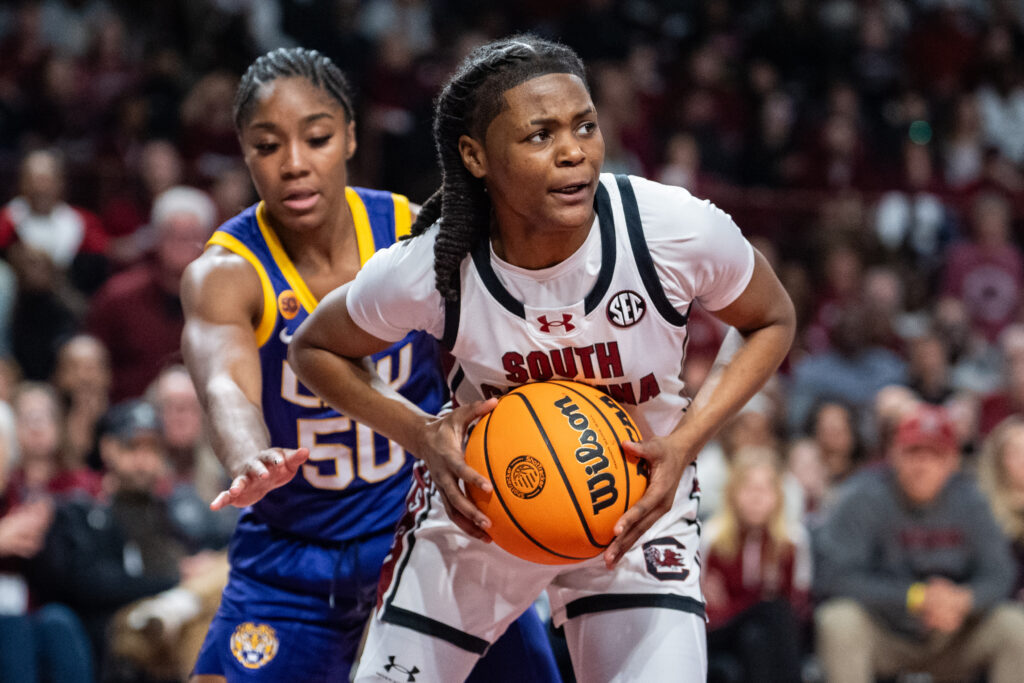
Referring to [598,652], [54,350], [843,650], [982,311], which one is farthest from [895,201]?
[598,652]

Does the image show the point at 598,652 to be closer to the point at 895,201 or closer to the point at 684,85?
the point at 895,201

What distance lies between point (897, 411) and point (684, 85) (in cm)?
562

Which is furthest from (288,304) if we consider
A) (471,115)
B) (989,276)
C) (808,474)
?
(989,276)

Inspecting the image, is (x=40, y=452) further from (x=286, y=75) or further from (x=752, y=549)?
(x=752, y=549)

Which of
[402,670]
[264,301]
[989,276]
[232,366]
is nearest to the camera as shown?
[402,670]

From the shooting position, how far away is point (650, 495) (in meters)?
2.74

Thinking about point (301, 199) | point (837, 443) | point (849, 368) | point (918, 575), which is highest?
point (301, 199)

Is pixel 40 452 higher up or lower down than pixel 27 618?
higher up

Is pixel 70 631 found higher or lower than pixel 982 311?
lower

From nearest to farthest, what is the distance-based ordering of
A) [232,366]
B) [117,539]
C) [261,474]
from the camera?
1. [261,474]
2. [232,366]
3. [117,539]

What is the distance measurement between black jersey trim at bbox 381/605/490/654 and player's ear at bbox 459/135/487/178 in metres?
1.04

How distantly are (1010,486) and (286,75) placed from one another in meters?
4.48

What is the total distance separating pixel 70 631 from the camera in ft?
17.5

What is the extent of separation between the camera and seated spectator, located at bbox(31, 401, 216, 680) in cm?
563
